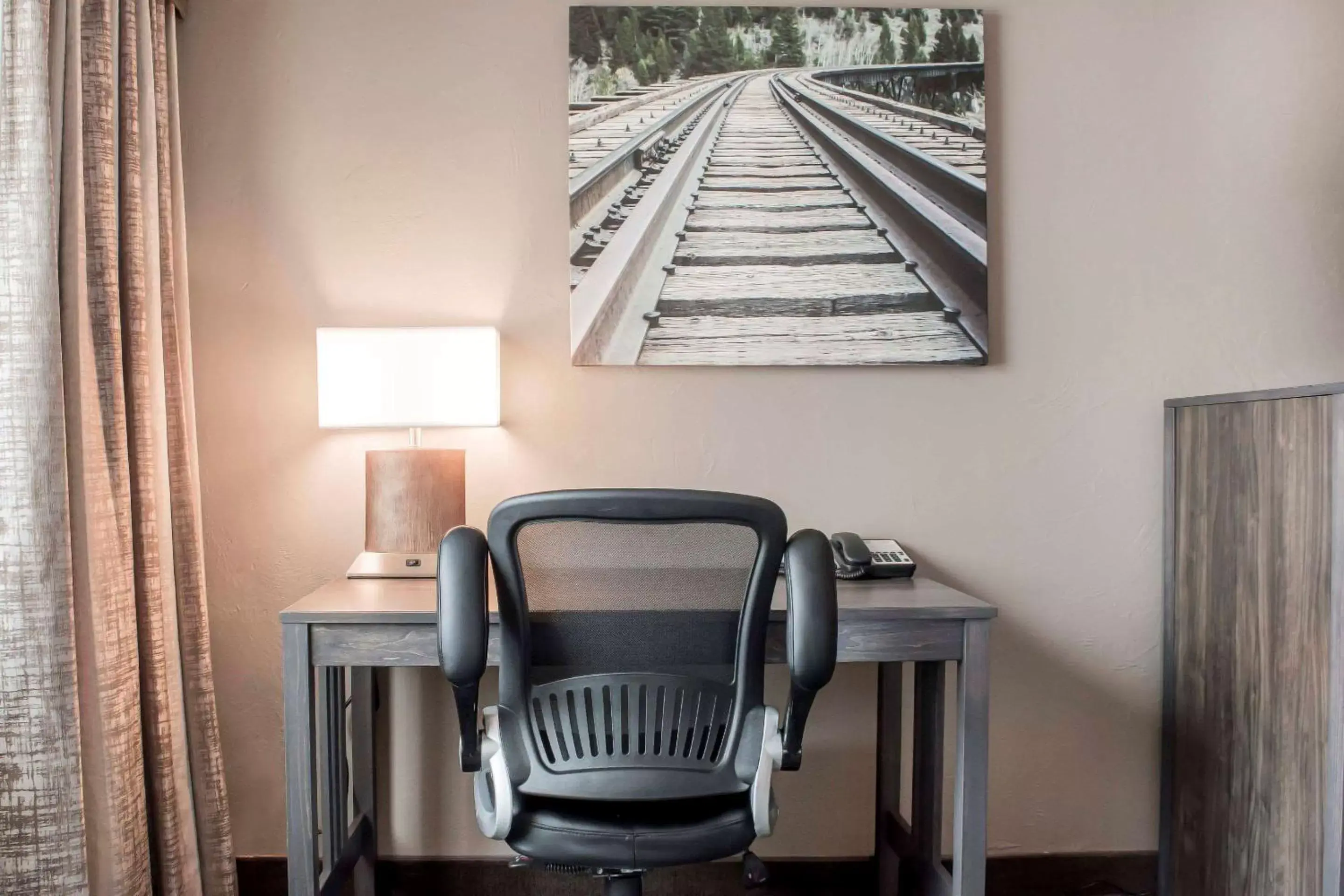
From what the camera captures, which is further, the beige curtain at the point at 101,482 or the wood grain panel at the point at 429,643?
the wood grain panel at the point at 429,643

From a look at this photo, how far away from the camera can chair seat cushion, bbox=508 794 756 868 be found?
1.29 m

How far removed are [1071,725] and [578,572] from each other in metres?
1.52

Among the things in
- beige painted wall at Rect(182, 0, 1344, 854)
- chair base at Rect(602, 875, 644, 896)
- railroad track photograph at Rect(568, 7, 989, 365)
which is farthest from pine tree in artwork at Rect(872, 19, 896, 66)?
chair base at Rect(602, 875, 644, 896)

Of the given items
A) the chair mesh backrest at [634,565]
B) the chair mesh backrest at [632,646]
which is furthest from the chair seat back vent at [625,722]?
the chair mesh backrest at [634,565]

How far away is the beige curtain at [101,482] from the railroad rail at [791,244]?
90 centimetres

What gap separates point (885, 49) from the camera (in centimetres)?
219

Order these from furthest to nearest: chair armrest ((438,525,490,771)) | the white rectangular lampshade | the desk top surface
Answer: the white rectangular lampshade < the desk top surface < chair armrest ((438,525,490,771))

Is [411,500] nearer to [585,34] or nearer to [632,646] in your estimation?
[632,646]

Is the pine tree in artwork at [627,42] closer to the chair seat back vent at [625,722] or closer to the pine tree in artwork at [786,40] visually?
the pine tree in artwork at [786,40]

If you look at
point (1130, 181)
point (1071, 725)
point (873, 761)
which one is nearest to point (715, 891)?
point (873, 761)

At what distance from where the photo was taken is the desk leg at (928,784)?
6.30 ft

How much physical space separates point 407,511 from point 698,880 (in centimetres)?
111

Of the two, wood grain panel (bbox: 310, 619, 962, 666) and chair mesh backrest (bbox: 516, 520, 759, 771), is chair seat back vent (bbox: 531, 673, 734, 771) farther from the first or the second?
wood grain panel (bbox: 310, 619, 962, 666)

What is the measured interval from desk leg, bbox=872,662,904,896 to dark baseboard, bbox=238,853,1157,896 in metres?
0.07
